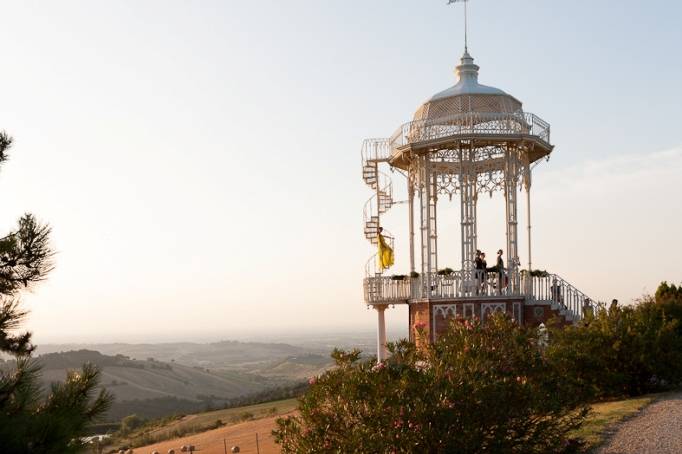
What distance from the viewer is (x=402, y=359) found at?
11.6m

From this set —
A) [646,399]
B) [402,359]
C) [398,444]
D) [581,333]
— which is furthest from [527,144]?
[398,444]

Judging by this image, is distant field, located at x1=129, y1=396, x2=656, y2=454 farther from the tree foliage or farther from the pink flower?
the tree foliage

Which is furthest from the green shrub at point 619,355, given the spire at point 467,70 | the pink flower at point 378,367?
the spire at point 467,70

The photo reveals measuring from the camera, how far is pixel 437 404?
1028 cm

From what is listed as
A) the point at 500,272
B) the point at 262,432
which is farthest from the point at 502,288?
the point at 262,432

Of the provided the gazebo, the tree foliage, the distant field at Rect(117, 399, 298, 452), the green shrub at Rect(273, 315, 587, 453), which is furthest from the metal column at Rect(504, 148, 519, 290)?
the tree foliage

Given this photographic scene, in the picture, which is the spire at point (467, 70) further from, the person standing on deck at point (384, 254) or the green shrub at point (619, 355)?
the green shrub at point (619, 355)

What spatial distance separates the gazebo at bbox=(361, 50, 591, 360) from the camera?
2450 centimetres

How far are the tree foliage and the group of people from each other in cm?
1632

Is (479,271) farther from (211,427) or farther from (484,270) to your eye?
(211,427)

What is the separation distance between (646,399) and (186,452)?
15.2 metres

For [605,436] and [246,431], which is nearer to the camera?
[605,436]

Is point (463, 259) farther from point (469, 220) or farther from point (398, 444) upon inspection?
point (398, 444)

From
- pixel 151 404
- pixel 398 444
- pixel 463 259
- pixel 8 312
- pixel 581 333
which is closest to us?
pixel 8 312
